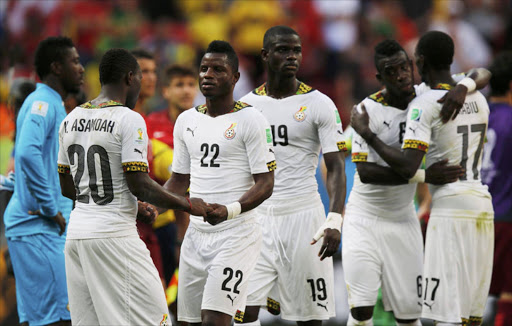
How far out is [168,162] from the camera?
909 centimetres

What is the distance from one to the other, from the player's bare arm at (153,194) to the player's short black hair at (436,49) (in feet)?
9.37

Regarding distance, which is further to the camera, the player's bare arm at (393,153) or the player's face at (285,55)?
the player's face at (285,55)

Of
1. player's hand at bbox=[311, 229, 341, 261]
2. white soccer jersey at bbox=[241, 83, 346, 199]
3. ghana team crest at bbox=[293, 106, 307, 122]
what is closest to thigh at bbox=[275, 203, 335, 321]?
white soccer jersey at bbox=[241, 83, 346, 199]

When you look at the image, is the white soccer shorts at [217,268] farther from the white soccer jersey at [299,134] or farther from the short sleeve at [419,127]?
the short sleeve at [419,127]

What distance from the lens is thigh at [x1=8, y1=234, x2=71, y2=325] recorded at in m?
7.72

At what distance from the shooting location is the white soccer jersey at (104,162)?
6121 millimetres

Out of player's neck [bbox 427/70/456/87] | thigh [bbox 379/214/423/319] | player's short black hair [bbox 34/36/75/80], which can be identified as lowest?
thigh [bbox 379/214/423/319]

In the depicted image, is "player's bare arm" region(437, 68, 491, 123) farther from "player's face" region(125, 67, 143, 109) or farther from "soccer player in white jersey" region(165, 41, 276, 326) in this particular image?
"player's face" region(125, 67, 143, 109)

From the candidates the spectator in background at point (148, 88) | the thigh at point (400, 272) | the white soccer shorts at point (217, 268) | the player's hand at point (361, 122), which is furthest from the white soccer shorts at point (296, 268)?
the spectator in background at point (148, 88)

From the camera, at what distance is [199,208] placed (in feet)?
20.8

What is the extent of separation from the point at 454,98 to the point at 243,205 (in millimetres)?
2326

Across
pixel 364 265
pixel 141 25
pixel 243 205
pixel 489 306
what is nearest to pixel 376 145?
pixel 364 265

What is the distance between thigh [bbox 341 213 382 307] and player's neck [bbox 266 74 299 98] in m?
1.45

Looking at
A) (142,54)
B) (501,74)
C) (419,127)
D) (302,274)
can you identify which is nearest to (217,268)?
(302,274)
